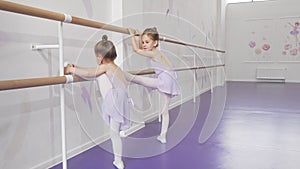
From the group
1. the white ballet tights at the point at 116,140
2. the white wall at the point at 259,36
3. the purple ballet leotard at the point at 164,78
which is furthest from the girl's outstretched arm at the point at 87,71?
the white wall at the point at 259,36

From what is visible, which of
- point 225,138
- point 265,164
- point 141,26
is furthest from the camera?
point 141,26

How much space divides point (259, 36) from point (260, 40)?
0.11 metres

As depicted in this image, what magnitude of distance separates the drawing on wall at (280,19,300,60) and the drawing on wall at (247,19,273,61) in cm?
34

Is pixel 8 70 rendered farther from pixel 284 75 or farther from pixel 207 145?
pixel 284 75

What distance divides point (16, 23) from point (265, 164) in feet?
5.55

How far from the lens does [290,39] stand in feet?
24.0

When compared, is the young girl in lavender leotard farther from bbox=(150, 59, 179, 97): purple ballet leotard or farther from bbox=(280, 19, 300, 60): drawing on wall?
bbox=(280, 19, 300, 60): drawing on wall

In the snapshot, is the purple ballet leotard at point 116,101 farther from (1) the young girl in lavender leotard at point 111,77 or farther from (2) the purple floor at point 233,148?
(2) the purple floor at point 233,148

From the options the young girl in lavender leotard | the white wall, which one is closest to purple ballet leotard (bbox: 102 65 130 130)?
the young girl in lavender leotard

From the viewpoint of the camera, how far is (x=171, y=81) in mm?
2078

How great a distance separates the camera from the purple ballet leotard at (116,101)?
160 centimetres

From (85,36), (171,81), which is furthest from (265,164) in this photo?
(85,36)

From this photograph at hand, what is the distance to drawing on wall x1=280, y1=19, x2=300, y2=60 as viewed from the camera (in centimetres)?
727

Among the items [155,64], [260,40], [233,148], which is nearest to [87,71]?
[155,64]
